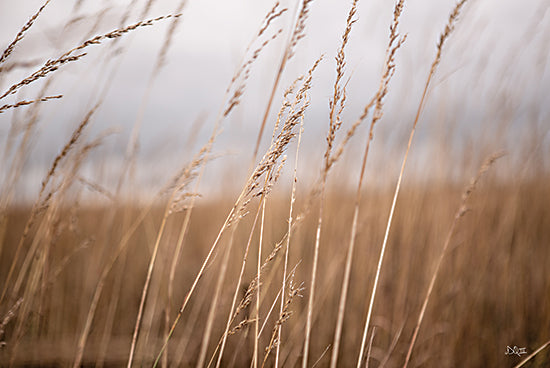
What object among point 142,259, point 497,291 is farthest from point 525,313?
point 142,259

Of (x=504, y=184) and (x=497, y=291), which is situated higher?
(x=504, y=184)

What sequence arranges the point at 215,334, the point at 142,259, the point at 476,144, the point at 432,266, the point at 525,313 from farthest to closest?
the point at 142,259, the point at 476,144, the point at 215,334, the point at 525,313, the point at 432,266

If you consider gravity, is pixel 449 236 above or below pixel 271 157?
below

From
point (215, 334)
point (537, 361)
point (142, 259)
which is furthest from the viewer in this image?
→ point (142, 259)

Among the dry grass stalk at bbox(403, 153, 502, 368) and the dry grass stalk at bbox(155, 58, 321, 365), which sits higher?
the dry grass stalk at bbox(155, 58, 321, 365)

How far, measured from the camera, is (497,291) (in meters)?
2.12

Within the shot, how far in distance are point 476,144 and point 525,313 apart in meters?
0.99

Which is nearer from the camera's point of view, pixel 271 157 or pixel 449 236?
pixel 271 157

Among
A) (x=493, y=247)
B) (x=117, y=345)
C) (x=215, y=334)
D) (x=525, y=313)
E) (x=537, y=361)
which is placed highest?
(x=117, y=345)

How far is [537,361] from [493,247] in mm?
697

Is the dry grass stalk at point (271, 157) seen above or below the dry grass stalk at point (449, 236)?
above

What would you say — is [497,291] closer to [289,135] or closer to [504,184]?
[504,184]

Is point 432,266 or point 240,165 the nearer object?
point 432,266

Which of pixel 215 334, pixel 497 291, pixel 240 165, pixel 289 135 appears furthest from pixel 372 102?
pixel 240 165
